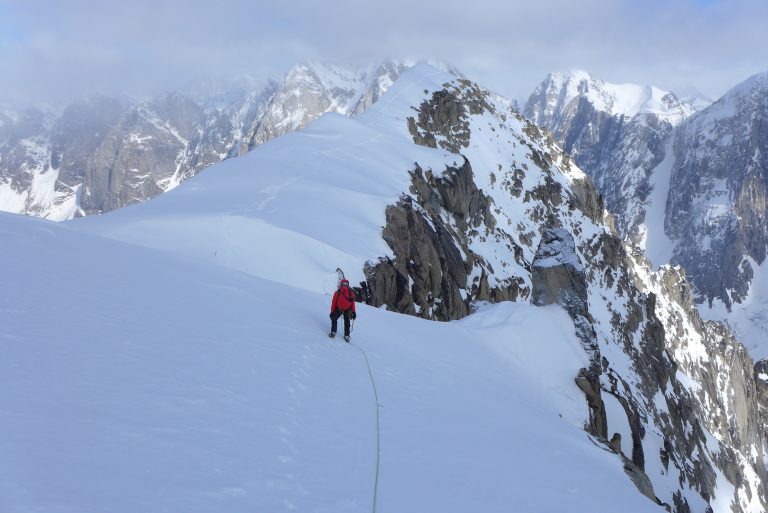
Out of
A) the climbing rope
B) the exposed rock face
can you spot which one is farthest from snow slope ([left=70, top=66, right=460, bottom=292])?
the climbing rope

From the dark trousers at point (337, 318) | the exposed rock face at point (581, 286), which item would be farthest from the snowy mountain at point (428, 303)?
the dark trousers at point (337, 318)

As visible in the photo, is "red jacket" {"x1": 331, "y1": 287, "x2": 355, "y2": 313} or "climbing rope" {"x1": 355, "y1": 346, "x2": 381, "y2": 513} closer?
"climbing rope" {"x1": 355, "y1": 346, "x2": 381, "y2": 513}

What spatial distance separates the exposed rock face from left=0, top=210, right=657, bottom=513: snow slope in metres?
6.83

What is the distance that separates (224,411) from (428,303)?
25768mm

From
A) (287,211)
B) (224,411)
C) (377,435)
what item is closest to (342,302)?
(377,435)

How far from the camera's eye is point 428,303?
32000mm

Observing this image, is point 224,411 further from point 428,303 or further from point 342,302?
point 428,303

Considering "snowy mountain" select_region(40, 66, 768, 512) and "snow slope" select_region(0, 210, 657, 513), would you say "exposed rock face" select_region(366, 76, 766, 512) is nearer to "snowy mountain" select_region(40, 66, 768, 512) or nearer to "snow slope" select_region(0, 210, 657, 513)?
"snowy mountain" select_region(40, 66, 768, 512)

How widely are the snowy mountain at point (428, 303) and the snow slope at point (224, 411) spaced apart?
0.07m

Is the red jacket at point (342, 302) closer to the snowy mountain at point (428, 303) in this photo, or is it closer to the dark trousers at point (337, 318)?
the dark trousers at point (337, 318)

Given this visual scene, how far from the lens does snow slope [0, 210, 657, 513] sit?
4934 millimetres

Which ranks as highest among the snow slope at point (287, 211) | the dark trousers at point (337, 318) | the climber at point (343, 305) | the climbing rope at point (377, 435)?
the snow slope at point (287, 211)

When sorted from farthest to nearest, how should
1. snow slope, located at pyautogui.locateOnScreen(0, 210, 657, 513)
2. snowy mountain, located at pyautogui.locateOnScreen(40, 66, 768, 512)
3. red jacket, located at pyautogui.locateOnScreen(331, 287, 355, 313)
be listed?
1. red jacket, located at pyautogui.locateOnScreen(331, 287, 355, 313)
2. snowy mountain, located at pyautogui.locateOnScreen(40, 66, 768, 512)
3. snow slope, located at pyautogui.locateOnScreen(0, 210, 657, 513)

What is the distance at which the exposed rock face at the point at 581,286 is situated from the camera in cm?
3116
